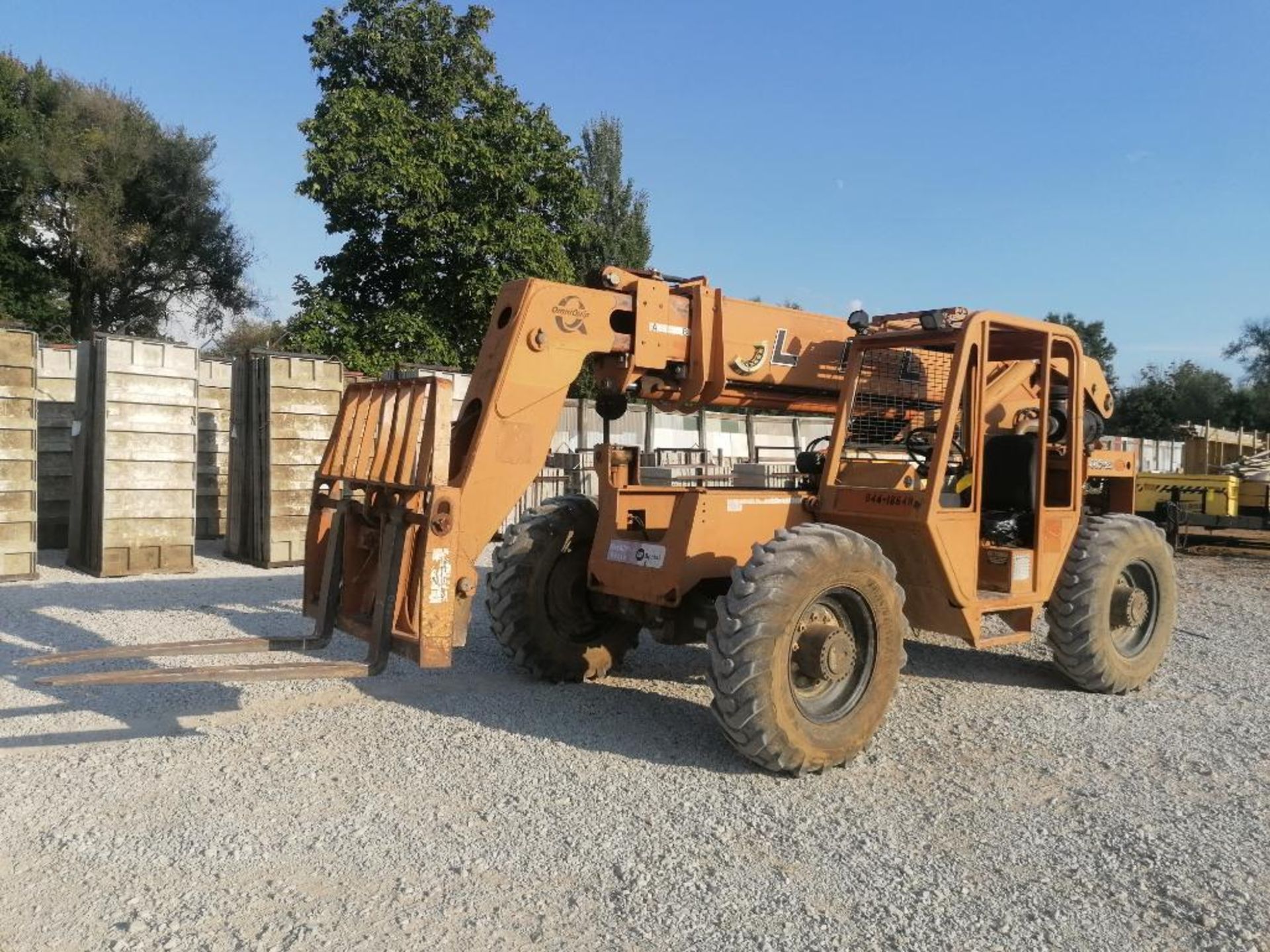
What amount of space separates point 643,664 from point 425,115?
21.1 m

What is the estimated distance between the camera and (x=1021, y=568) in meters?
6.37

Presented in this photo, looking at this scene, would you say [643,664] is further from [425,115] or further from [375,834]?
[425,115]

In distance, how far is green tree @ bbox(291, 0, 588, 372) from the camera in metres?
22.4

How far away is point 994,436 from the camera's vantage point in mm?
6812

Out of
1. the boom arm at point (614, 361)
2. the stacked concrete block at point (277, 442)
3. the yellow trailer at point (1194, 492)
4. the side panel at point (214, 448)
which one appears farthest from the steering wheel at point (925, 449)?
the yellow trailer at point (1194, 492)

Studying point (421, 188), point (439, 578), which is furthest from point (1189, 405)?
point (439, 578)

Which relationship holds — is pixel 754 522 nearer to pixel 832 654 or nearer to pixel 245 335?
pixel 832 654

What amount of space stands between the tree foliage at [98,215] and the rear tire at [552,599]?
87.9 feet

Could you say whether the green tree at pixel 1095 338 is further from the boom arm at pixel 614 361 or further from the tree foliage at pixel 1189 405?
the boom arm at pixel 614 361

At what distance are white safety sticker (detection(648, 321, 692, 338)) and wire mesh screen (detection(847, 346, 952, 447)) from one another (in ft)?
4.17

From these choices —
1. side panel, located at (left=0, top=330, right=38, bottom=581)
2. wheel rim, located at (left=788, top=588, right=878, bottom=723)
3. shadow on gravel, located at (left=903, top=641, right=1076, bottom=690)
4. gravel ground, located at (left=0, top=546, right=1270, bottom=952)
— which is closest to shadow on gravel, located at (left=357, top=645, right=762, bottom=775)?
gravel ground, located at (left=0, top=546, right=1270, bottom=952)

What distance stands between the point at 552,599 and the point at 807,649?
212 cm

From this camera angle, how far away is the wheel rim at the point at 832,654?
→ 526cm

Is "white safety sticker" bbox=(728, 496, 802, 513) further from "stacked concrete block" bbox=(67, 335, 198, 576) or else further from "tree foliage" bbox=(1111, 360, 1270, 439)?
"tree foliage" bbox=(1111, 360, 1270, 439)
